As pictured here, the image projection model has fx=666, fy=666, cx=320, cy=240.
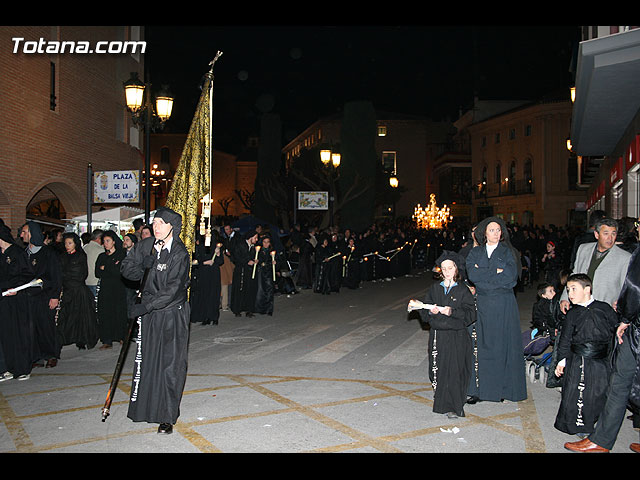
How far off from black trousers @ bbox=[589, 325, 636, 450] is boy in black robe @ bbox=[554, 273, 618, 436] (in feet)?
1.57

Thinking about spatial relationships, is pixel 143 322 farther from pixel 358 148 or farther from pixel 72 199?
pixel 358 148

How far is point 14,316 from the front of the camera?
28.4 feet

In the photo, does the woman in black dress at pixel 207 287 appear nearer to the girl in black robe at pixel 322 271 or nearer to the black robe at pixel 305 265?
the girl in black robe at pixel 322 271

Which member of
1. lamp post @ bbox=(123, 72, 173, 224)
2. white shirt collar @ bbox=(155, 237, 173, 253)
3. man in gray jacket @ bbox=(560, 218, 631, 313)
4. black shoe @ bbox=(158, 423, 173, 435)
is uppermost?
lamp post @ bbox=(123, 72, 173, 224)

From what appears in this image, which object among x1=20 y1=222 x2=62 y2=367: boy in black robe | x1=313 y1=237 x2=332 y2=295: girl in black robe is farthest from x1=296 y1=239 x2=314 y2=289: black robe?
x1=20 y1=222 x2=62 y2=367: boy in black robe

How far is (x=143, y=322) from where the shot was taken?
21.5 feet

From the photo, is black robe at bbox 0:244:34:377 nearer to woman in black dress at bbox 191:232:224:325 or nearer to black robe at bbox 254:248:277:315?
woman in black dress at bbox 191:232:224:325

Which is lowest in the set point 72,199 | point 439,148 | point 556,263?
point 556,263

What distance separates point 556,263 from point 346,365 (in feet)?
29.8

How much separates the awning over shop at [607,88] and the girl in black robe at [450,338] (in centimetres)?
656

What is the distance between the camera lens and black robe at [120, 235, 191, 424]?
6.34 metres

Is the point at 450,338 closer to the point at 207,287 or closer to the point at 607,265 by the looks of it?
the point at 607,265

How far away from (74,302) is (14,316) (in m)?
2.14
